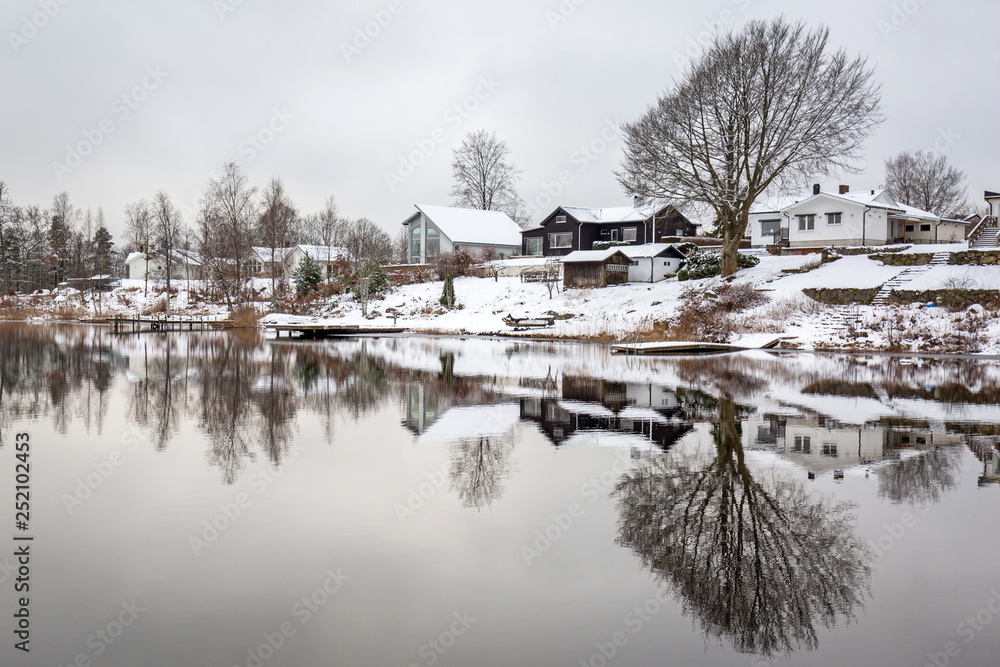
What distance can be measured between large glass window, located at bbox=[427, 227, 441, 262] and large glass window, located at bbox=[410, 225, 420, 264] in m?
1.78

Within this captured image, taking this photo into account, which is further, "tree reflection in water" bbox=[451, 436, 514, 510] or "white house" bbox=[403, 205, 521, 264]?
"white house" bbox=[403, 205, 521, 264]

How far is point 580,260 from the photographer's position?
53.3m

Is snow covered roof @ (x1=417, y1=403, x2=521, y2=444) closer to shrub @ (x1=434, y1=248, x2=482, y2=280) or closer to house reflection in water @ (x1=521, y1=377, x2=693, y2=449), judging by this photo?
house reflection in water @ (x1=521, y1=377, x2=693, y2=449)

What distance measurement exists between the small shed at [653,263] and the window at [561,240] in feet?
46.9

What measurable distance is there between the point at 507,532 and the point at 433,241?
63.8 metres

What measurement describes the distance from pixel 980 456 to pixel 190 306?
6779 centimetres

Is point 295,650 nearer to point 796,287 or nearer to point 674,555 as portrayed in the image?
point 674,555

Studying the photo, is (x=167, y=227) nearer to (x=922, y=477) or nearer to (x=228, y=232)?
(x=228, y=232)

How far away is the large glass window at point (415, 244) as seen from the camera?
240 ft

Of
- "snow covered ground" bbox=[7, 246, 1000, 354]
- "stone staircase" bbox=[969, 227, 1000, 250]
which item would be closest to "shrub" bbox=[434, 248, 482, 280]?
"snow covered ground" bbox=[7, 246, 1000, 354]

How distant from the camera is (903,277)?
39.9 m

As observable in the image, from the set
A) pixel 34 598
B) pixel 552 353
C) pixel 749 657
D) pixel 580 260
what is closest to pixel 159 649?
pixel 34 598

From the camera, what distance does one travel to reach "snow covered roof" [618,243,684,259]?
5266 cm

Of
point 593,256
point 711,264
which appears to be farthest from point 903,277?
point 593,256
